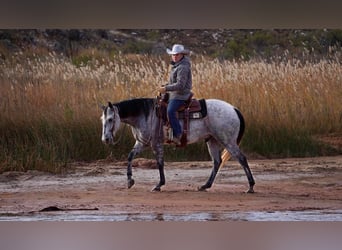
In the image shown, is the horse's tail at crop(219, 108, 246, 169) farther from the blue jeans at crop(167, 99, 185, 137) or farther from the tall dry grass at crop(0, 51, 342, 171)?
the blue jeans at crop(167, 99, 185, 137)

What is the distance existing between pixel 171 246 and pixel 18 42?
7.04 feet

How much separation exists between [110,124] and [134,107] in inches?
9.8

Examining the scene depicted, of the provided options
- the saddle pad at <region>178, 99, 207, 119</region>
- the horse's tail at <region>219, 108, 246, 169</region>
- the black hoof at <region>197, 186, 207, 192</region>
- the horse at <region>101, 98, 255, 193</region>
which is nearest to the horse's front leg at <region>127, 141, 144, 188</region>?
the horse at <region>101, 98, 255, 193</region>

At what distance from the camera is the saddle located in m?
6.20

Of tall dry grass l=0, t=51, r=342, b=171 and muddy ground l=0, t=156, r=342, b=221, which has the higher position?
tall dry grass l=0, t=51, r=342, b=171

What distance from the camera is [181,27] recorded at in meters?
6.19

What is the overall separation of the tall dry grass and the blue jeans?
7.4 inches

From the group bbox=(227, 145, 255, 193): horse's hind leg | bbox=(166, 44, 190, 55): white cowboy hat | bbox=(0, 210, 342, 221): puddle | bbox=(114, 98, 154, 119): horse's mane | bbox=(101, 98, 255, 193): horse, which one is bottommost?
bbox=(0, 210, 342, 221): puddle

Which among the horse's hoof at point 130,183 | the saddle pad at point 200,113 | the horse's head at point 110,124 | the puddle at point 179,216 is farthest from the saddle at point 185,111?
the puddle at point 179,216

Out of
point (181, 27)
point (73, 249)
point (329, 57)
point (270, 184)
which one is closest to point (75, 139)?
point (73, 249)

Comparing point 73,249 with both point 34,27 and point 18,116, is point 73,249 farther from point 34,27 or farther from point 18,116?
point 34,27

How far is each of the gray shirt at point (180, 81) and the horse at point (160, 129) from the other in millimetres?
184

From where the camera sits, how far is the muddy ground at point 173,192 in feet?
20.1

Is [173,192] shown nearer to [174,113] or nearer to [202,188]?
[202,188]
